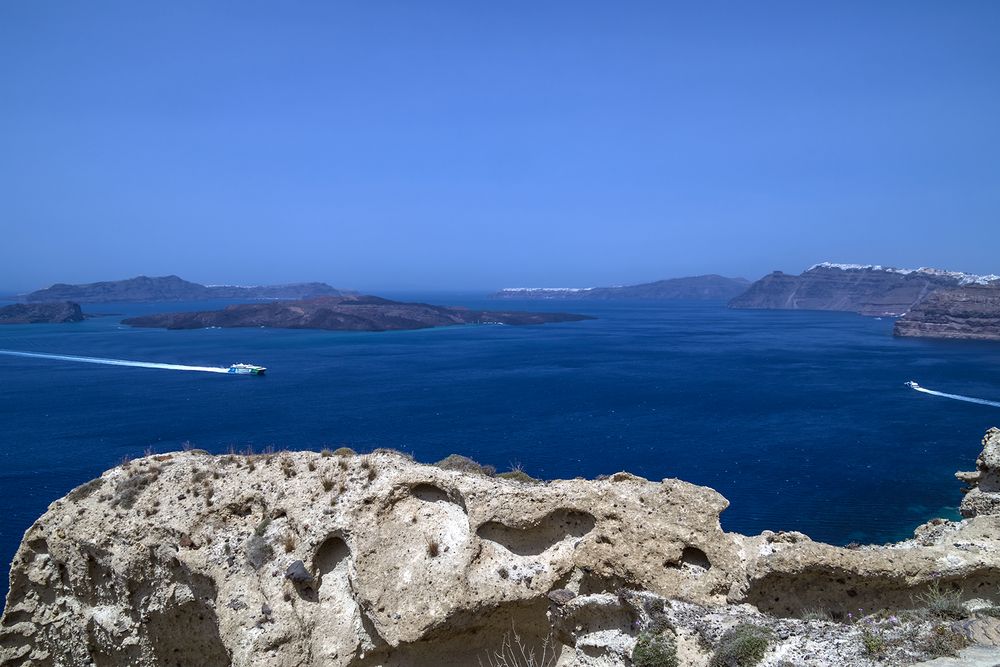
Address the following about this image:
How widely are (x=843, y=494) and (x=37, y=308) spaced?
155799mm

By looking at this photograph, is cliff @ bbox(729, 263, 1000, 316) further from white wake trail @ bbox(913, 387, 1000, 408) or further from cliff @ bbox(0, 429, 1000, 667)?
cliff @ bbox(0, 429, 1000, 667)

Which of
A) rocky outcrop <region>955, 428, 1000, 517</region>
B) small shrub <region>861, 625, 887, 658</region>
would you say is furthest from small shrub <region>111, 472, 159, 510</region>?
rocky outcrop <region>955, 428, 1000, 517</region>

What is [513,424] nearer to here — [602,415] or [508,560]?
[602,415]

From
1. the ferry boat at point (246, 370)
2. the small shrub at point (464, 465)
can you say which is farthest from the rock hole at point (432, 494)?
the ferry boat at point (246, 370)

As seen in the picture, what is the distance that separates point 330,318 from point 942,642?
128219 mm

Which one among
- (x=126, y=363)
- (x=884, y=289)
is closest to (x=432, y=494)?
(x=126, y=363)

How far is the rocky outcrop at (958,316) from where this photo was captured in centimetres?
10481

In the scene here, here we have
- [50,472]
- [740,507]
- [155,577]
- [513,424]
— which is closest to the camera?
[155,577]

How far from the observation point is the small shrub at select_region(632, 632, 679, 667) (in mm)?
8141

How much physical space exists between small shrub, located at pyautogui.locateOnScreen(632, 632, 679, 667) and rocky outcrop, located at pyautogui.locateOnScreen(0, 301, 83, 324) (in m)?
154

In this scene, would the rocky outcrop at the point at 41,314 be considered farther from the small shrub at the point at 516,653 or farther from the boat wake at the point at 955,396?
the small shrub at the point at 516,653

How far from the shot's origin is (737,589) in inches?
371

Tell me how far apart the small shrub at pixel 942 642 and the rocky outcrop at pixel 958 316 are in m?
118

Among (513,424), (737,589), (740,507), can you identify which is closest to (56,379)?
(513,424)
